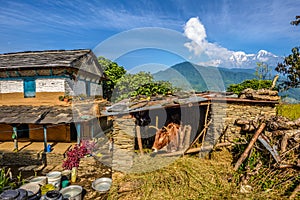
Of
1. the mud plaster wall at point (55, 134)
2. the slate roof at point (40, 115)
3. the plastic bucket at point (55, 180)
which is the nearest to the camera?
the plastic bucket at point (55, 180)

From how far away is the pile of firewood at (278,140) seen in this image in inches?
232

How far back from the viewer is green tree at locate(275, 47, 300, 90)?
68.1 ft

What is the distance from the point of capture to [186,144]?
8.45 meters

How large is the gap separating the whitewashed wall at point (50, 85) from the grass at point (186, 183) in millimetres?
8430

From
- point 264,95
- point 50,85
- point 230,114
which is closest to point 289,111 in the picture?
point 264,95

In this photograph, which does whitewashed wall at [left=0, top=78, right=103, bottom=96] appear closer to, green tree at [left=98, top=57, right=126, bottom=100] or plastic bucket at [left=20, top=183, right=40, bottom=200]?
plastic bucket at [left=20, top=183, right=40, bottom=200]

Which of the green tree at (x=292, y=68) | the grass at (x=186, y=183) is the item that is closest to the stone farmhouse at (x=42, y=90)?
the grass at (x=186, y=183)

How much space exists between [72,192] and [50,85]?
826 centimetres

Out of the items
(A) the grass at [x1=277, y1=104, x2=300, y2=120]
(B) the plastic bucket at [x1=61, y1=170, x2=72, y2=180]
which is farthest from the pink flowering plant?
(A) the grass at [x1=277, y1=104, x2=300, y2=120]

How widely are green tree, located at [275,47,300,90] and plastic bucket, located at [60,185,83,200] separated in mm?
23532

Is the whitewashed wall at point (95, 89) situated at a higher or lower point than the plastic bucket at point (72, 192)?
higher

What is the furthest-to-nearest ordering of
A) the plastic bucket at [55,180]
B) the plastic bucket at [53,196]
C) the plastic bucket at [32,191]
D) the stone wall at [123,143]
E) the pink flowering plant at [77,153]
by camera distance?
1. the pink flowering plant at [77,153]
2. the plastic bucket at [55,180]
3. the stone wall at [123,143]
4. the plastic bucket at [32,191]
5. the plastic bucket at [53,196]

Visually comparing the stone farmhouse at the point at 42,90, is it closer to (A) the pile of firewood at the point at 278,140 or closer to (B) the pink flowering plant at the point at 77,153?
(B) the pink flowering plant at the point at 77,153

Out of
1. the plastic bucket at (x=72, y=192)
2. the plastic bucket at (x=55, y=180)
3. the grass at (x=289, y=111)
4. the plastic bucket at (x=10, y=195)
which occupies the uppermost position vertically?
the grass at (x=289, y=111)
